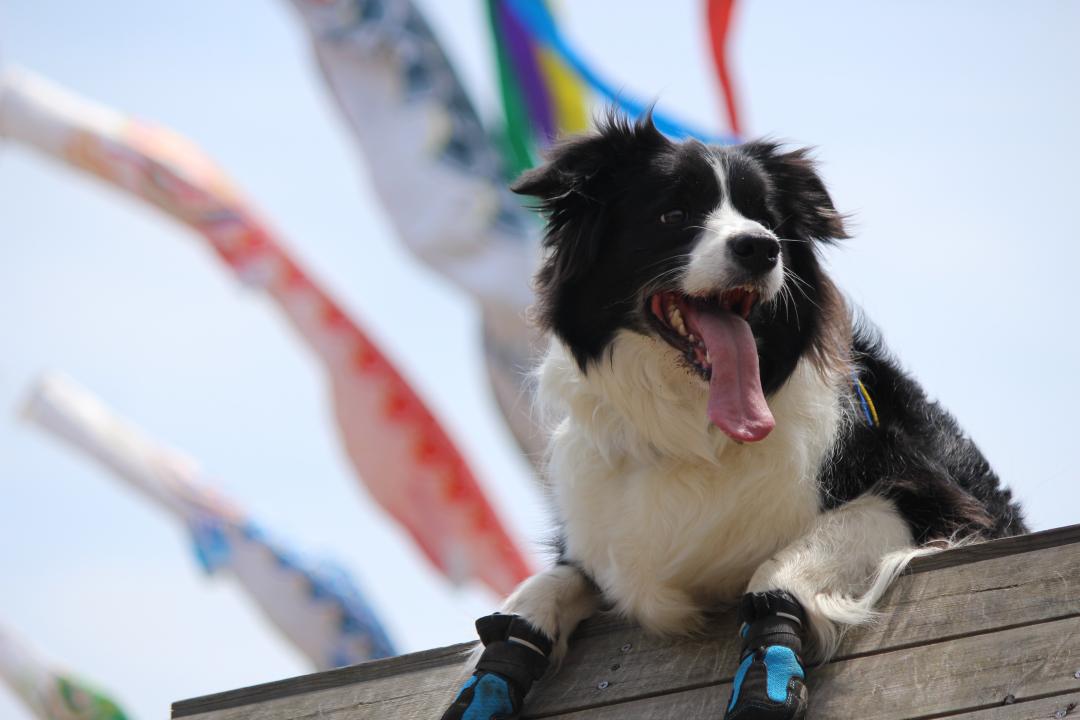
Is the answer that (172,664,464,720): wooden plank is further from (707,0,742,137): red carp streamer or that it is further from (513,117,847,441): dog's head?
(707,0,742,137): red carp streamer

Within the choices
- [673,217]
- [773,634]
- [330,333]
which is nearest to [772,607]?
[773,634]

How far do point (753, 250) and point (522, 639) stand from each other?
40.4 inches

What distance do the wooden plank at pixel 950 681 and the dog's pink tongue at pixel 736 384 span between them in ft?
1.82

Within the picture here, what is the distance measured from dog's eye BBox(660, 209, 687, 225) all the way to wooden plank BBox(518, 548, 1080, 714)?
952 millimetres

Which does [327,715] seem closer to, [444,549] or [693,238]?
[693,238]

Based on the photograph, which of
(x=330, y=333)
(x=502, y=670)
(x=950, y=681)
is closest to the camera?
(x=950, y=681)

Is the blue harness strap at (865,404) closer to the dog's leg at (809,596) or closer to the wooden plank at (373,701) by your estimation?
the dog's leg at (809,596)

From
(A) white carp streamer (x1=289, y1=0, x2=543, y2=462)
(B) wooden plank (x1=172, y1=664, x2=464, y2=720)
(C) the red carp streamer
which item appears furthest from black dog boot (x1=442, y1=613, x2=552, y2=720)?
(A) white carp streamer (x1=289, y1=0, x2=543, y2=462)

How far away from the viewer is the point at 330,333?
37.6 feet

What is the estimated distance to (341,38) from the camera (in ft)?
34.6

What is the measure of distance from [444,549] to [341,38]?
446 cm

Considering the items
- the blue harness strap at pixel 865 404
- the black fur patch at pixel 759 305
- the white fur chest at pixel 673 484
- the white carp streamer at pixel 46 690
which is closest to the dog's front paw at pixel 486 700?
the white fur chest at pixel 673 484

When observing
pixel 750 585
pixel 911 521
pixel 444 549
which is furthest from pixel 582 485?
pixel 444 549

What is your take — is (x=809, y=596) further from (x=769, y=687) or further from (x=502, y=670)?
(x=502, y=670)
